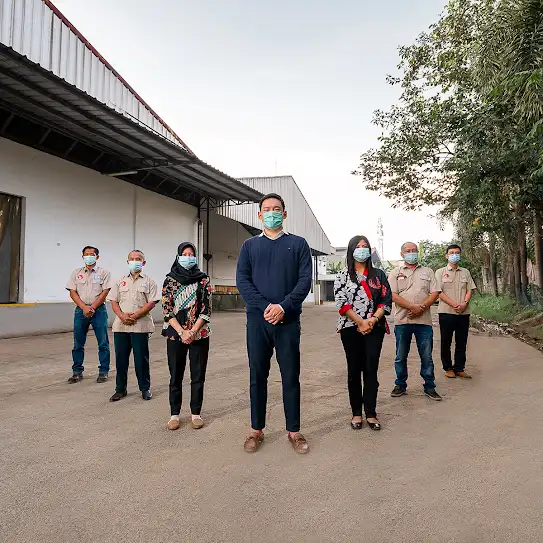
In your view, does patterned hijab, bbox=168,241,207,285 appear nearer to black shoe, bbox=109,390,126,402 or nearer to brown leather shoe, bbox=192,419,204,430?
brown leather shoe, bbox=192,419,204,430

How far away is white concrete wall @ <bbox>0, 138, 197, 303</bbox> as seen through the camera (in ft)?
35.7

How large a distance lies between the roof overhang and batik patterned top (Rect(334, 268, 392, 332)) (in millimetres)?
6834

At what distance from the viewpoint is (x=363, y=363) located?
13.5ft

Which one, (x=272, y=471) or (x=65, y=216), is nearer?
Answer: (x=272, y=471)

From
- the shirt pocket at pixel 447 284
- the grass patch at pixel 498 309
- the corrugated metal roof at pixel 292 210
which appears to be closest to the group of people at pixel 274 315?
the shirt pocket at pixel 447 284

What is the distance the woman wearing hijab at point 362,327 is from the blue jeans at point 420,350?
3.77 ft

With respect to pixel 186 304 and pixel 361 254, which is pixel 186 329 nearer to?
pixel 186 304

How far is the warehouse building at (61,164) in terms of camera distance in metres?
9.68

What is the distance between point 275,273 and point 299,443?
132 cm

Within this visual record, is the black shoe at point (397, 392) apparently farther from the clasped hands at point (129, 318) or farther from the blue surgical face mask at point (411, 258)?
the clasped hands at point (129, 318)

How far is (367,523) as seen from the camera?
2.43 m

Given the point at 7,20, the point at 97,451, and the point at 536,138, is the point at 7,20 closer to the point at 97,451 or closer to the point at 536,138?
the point at 97,451

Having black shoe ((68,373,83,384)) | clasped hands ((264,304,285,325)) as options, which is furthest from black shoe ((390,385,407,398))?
black shoe ((68,373,83,384))

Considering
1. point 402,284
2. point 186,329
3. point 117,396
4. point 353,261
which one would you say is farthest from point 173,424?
point 402,284
